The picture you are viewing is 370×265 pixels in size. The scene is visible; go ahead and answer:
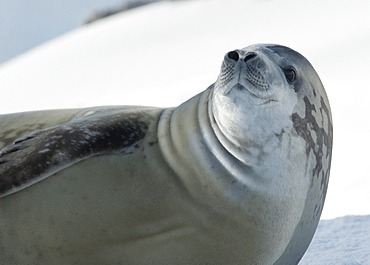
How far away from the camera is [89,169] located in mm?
2805

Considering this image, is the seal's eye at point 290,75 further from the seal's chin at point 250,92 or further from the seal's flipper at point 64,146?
the seal's flipper at point 64,146

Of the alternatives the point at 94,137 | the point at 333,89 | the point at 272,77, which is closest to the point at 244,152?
the point at 272,77

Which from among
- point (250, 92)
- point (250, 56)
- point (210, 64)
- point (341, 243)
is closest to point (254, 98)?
point (250, 92)

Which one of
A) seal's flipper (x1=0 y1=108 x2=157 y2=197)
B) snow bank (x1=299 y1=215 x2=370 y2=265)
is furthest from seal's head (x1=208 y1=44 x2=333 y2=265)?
snow bank (x1=299 y1=215 x2=370 y2=265)

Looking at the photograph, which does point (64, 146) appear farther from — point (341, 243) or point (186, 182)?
point (341, 243)

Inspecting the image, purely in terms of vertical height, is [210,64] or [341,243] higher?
[210,64]

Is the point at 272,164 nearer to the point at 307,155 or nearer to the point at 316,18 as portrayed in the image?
the point at 307,155

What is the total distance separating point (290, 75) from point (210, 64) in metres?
5.82

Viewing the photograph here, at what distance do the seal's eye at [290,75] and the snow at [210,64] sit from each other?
1.02 meters

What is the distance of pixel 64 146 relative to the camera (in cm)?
268

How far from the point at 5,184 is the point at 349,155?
3.12m

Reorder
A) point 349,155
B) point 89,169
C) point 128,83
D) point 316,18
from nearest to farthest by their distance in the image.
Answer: point 89,169 → point 349,155 → point 128,83 → point 316,18

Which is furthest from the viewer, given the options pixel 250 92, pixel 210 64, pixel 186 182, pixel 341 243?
pixel 210 64

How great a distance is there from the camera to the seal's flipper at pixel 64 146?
263 cm
